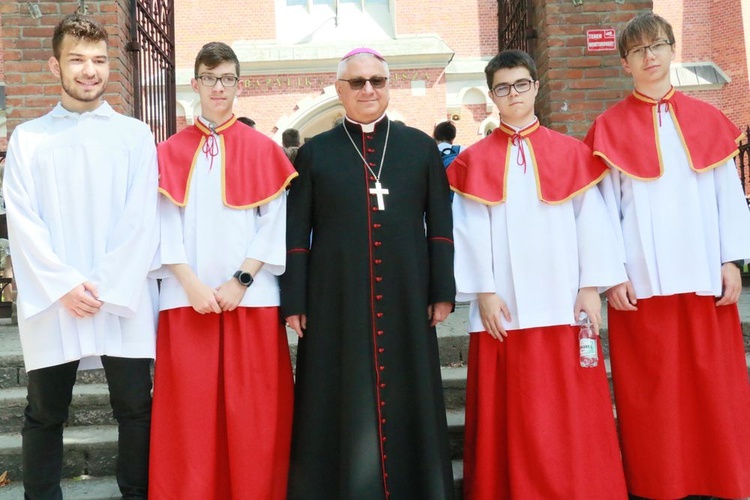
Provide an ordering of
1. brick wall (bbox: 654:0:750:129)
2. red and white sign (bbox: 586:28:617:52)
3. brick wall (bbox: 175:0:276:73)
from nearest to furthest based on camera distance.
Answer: red and white sign (bbox: 586:28:617:52) → brick wall (bbox: 175:0:276:73) → brick wall (bbox: 654:0:750:129)

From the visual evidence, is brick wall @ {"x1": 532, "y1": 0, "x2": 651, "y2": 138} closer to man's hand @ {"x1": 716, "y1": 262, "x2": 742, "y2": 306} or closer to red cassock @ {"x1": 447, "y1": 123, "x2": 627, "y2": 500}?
red cassock @ {"x1": 447, "y1": 123, "x2": 627, "y2": 500}

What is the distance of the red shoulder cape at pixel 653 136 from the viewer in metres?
2.99

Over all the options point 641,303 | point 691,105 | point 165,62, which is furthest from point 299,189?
point 165,62

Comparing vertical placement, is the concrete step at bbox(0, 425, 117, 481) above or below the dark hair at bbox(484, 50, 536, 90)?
below

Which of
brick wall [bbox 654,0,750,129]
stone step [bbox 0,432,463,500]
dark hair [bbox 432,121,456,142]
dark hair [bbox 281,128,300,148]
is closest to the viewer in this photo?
stone step [bbox 0,432,463,500]

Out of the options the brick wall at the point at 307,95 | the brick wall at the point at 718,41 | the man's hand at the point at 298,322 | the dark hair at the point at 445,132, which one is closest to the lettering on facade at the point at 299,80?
the brick wall at the point at 307,95

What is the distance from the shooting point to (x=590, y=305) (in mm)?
2957

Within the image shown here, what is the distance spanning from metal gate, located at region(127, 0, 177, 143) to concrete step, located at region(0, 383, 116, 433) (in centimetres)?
269

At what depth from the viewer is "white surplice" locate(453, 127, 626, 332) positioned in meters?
2.93

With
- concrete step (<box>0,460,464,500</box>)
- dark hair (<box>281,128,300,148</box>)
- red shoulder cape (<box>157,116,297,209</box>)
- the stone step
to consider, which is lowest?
concrete step (<box>0,460,464,500</box>)

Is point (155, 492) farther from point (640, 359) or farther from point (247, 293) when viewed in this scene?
point (640, 359)

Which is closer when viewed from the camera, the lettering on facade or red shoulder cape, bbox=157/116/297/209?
red shoulder cape, bbox=157/116/297/209

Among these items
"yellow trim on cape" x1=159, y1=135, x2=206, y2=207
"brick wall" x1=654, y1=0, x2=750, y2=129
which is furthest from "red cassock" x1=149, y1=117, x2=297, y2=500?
"brick wall" x1=654, y1=0, x2=750, y2=129

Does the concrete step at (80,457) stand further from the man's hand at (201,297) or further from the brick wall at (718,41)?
the brick wall at (718,41)
